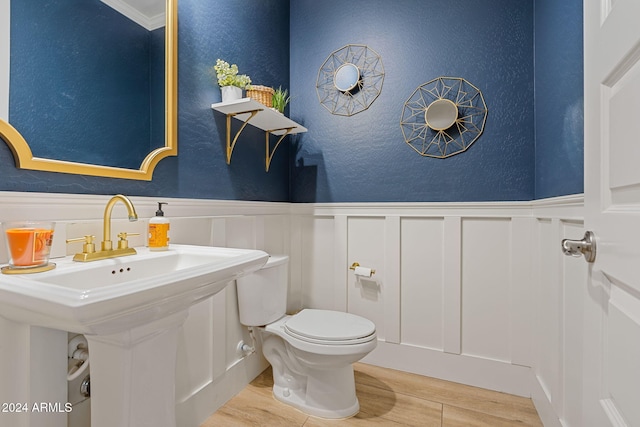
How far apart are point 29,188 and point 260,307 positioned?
3.51 ft

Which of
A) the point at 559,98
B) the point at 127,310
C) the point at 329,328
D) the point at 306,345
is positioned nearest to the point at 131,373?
the point at 127,310

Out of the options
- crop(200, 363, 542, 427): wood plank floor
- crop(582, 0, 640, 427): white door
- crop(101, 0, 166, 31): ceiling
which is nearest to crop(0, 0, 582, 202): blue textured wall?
crop(101, 0, 166, 31): ceiling

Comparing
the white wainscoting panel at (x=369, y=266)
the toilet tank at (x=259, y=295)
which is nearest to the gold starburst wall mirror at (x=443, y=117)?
the white wainscoting panel at (x=369, y=266)

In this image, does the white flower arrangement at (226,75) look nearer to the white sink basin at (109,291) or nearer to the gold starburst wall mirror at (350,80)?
the gold starburst wall mirror at (350,80)

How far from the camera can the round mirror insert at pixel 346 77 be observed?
A: 2.05 metres

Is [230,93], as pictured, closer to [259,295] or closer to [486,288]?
[259,295]

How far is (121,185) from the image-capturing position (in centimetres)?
117

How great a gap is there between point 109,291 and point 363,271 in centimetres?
156

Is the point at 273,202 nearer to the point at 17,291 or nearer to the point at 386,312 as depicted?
the point at 386,312

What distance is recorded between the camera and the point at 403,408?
1576 mm

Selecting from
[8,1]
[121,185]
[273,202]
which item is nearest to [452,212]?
[273,202]

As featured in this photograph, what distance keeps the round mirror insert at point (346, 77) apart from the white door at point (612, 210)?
1487 millimetres

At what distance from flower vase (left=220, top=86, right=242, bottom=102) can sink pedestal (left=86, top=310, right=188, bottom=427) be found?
107 centimetres

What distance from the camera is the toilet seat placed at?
4.64ft
